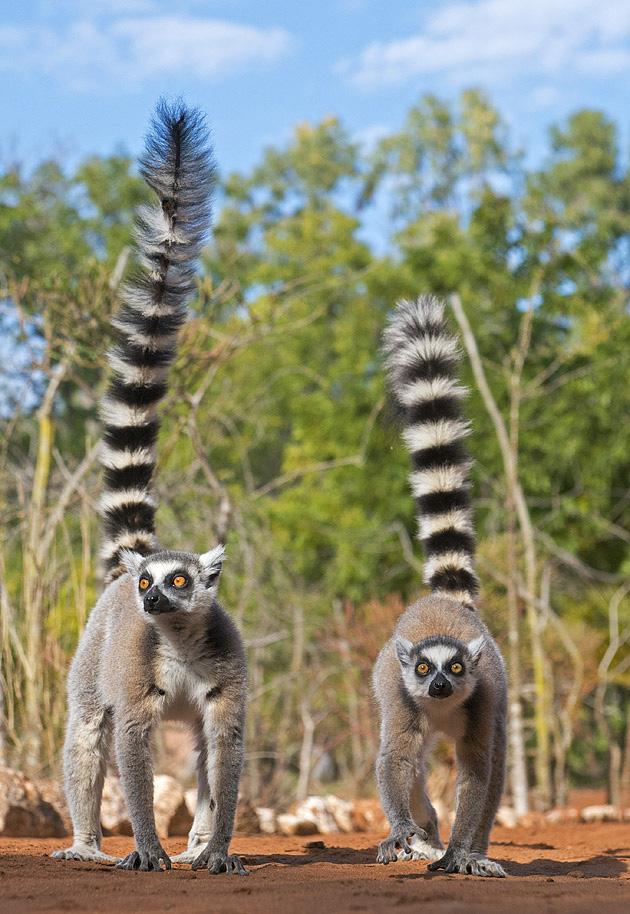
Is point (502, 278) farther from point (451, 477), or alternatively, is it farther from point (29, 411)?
point (451, 477)

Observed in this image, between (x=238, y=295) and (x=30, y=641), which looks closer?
(x=30, y=641)

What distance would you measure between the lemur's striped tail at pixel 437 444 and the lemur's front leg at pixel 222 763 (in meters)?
1.50

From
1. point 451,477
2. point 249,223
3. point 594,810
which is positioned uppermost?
point 249,223

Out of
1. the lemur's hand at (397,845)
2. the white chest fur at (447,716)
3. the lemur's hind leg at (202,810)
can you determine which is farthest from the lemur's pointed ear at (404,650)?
the lemur's hind leg at (202,810)

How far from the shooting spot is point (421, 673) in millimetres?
4781

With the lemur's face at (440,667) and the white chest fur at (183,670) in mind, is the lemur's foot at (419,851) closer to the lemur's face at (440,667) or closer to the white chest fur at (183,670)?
the lemur's face at (440,667)

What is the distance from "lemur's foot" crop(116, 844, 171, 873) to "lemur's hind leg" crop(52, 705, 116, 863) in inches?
17.1

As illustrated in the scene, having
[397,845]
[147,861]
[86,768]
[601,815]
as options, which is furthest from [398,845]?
[601,815]

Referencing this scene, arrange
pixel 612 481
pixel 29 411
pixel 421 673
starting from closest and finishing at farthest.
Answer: pixel 421 673, pixel 29 411, pixel 612 481

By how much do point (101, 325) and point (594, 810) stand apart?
5.35 m

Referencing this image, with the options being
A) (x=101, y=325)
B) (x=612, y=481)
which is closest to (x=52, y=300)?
(x=101, y=325)

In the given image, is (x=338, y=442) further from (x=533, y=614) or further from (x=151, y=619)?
(x=151, y=619)

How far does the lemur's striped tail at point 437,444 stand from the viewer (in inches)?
224

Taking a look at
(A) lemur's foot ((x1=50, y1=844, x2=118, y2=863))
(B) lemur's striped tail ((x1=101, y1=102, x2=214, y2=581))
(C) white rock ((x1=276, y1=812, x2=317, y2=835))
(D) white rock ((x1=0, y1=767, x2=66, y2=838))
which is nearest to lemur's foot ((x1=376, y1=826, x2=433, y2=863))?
(A) lemur's foot ((x1=50, y1=844, x2=118, y2=863))
